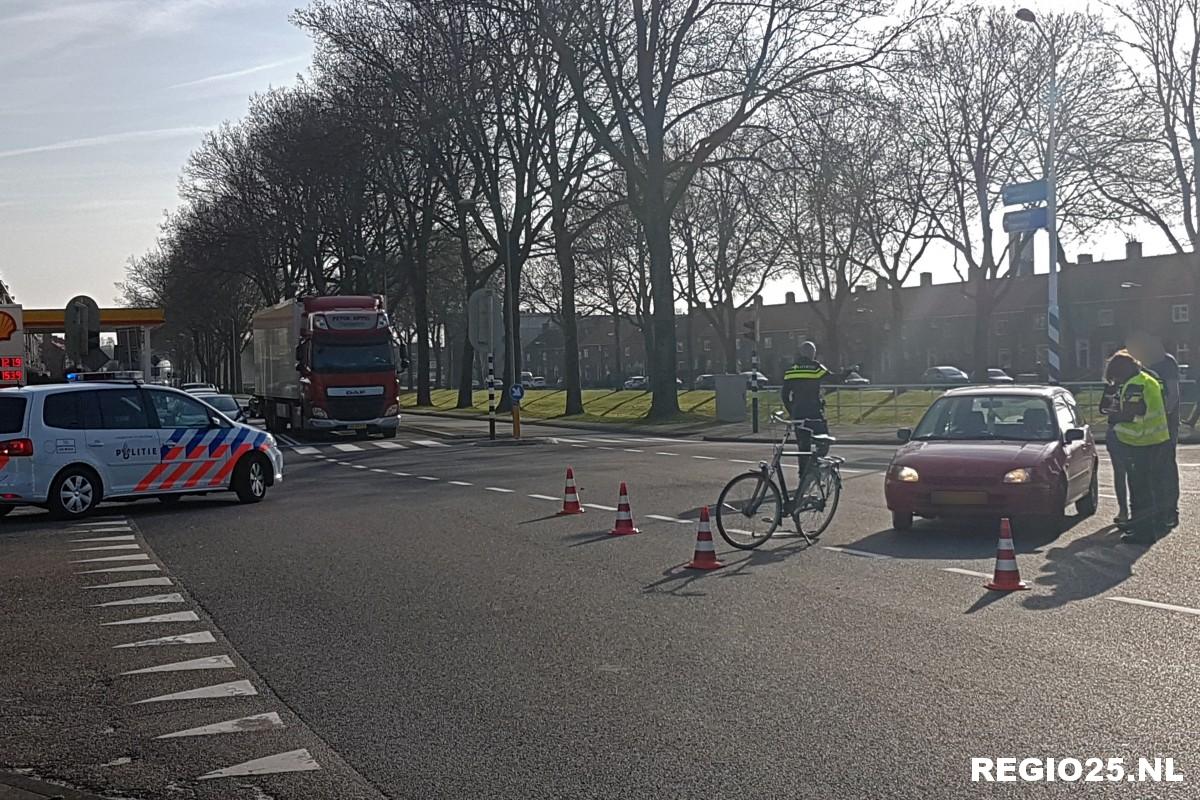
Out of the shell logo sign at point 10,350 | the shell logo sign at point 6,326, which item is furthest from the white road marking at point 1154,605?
the shell logo sign at point 6,326

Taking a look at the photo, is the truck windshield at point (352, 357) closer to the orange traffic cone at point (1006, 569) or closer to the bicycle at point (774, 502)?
the bicycle at point (774, 502)

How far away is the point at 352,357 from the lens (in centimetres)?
3703

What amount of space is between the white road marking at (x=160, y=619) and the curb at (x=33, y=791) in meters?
3.74

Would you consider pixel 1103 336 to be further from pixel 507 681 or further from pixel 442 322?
pixel 507 681

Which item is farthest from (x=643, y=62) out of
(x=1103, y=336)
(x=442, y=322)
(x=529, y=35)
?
(x=1103, y=336)

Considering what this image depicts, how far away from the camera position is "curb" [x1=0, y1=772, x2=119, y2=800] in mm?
5641

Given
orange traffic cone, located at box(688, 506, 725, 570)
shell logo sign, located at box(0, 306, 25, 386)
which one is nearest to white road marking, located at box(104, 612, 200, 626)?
orange traffic cone, located at box(688, 506, 725, 570)

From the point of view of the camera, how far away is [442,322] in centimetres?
8681

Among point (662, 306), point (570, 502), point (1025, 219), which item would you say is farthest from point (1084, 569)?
point (662, 306)

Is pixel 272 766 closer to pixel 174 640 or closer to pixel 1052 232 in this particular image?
pixel 174 640

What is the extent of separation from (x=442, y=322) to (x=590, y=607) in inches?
3068

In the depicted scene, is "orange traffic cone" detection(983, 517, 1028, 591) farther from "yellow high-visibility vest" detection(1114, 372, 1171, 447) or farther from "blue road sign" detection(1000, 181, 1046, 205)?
"blue road sign" detection(1000, 181, 1046, 205)

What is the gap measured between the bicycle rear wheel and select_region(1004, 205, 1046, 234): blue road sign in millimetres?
16882

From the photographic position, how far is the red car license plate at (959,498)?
1306cm
